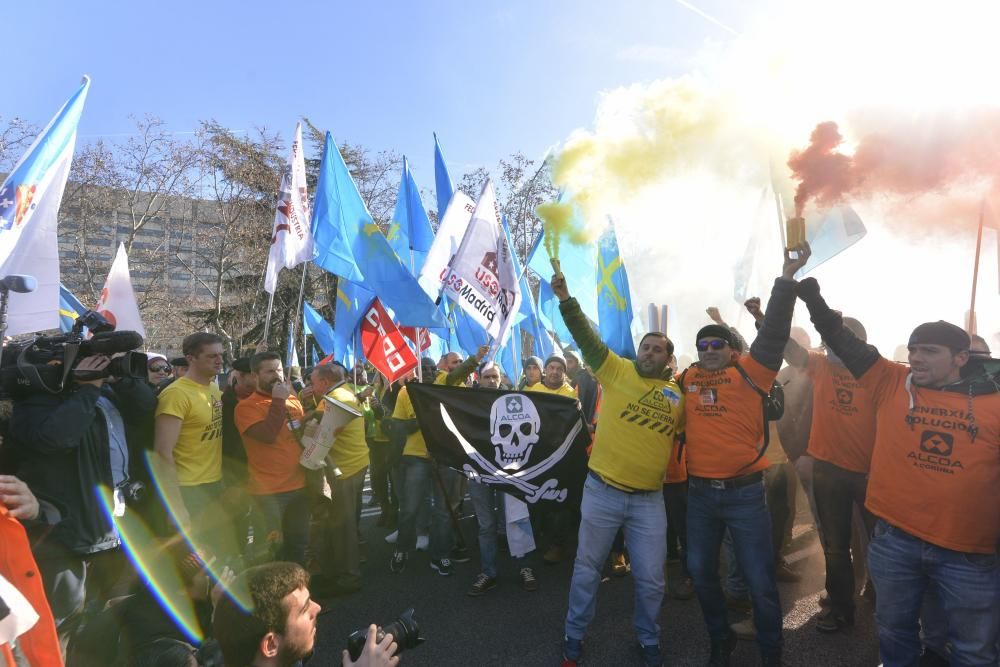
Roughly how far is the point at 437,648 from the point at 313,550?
234cm

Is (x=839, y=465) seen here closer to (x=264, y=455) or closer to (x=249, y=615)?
(x=249, y=615)

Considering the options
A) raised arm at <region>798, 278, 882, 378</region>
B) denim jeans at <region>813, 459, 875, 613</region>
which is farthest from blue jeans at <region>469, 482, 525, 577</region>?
raised arm at <region>798, 278, 882, 378</region>

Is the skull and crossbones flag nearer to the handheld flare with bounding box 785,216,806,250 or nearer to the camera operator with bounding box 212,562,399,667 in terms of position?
the handheld flare with bounding box 785,216,806,250

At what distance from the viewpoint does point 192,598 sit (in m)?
3.44

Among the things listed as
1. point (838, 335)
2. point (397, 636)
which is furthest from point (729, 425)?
point (397, 636)

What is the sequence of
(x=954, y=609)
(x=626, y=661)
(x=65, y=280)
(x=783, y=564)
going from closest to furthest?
(x=954, y=609) < (x=626, y=661) < (x=783, y=564) < (x=65, y=280)

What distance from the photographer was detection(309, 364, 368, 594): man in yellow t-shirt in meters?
5.14

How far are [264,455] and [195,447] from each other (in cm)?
73

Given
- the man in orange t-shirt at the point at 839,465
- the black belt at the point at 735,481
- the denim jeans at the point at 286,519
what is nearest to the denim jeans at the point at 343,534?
the denim jeans at the point at 286,519

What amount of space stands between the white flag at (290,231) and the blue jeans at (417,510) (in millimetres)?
2967

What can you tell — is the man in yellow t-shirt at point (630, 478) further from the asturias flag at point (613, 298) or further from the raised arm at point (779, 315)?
the asturias flag at point (613, 298)

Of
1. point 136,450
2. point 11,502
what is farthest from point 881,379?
point 136,450

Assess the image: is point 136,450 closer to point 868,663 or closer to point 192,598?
point 192,598

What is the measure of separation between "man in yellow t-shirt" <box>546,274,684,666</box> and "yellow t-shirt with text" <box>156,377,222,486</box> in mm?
2533
